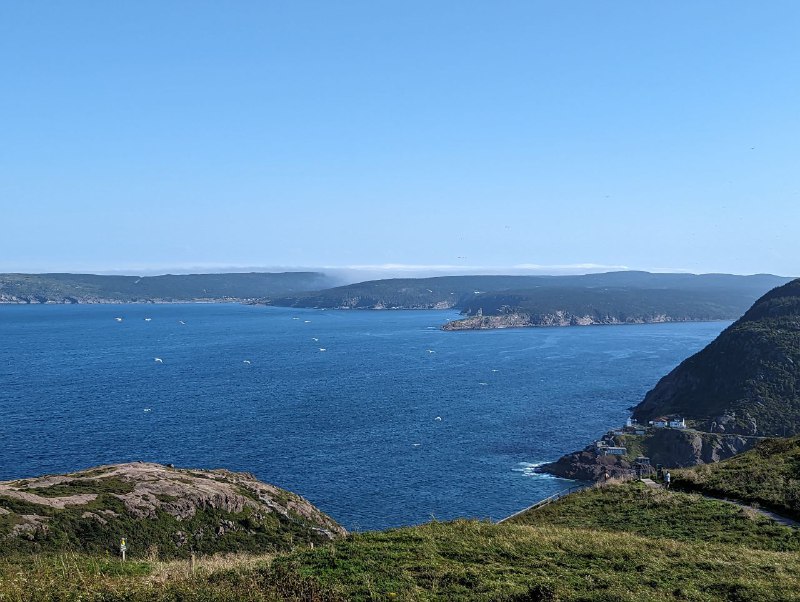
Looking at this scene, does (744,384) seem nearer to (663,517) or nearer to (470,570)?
(663,517)

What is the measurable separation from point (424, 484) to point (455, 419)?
39.2 m

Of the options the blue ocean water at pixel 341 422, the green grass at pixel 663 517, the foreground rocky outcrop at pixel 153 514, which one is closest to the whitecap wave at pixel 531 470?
the blue ocean water at pixel 341 422

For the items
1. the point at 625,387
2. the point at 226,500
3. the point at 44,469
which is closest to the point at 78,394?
the point at 44,469

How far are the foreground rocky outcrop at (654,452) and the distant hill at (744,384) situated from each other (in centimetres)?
745

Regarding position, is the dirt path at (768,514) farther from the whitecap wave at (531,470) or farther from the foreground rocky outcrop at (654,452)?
the foreground rocky outcrop at (654,452)

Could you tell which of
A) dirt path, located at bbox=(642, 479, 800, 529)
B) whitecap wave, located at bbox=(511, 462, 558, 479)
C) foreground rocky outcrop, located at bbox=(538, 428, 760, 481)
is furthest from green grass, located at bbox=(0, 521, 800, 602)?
foreground rocky outcrop, located at bbox=(538, 428, 760, 481)

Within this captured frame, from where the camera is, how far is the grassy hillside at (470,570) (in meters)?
14.6

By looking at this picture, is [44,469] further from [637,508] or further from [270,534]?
[637,508]

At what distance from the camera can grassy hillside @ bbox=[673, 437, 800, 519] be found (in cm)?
2967

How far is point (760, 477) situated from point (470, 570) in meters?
22.4

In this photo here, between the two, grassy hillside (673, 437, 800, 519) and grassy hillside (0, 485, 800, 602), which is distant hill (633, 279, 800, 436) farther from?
grassy hillside (0, 485, 800, 602)

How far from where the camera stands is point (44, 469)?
78000 mm

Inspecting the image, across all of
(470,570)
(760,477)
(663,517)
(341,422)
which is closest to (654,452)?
(341,422)

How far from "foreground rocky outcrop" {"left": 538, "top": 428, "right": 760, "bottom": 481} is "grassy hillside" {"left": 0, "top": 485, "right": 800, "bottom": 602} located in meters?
62.4
